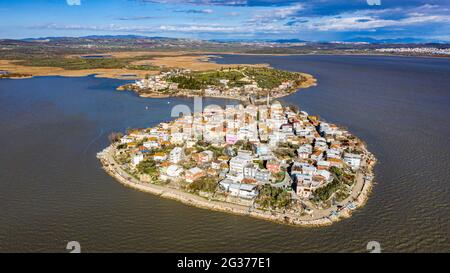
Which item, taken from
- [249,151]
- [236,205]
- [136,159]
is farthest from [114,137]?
[236,205]

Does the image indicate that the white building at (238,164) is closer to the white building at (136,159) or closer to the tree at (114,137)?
the white building at (136,159)

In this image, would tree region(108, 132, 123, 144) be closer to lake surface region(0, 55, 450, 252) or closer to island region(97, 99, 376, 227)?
island region(97, 99, 376, 227)

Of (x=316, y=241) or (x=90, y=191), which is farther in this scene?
(x=90, y=191)

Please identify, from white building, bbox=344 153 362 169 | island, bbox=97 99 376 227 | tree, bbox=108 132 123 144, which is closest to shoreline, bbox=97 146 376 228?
island, bbox=97 99 376 227

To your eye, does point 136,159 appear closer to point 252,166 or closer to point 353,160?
point 252,166
